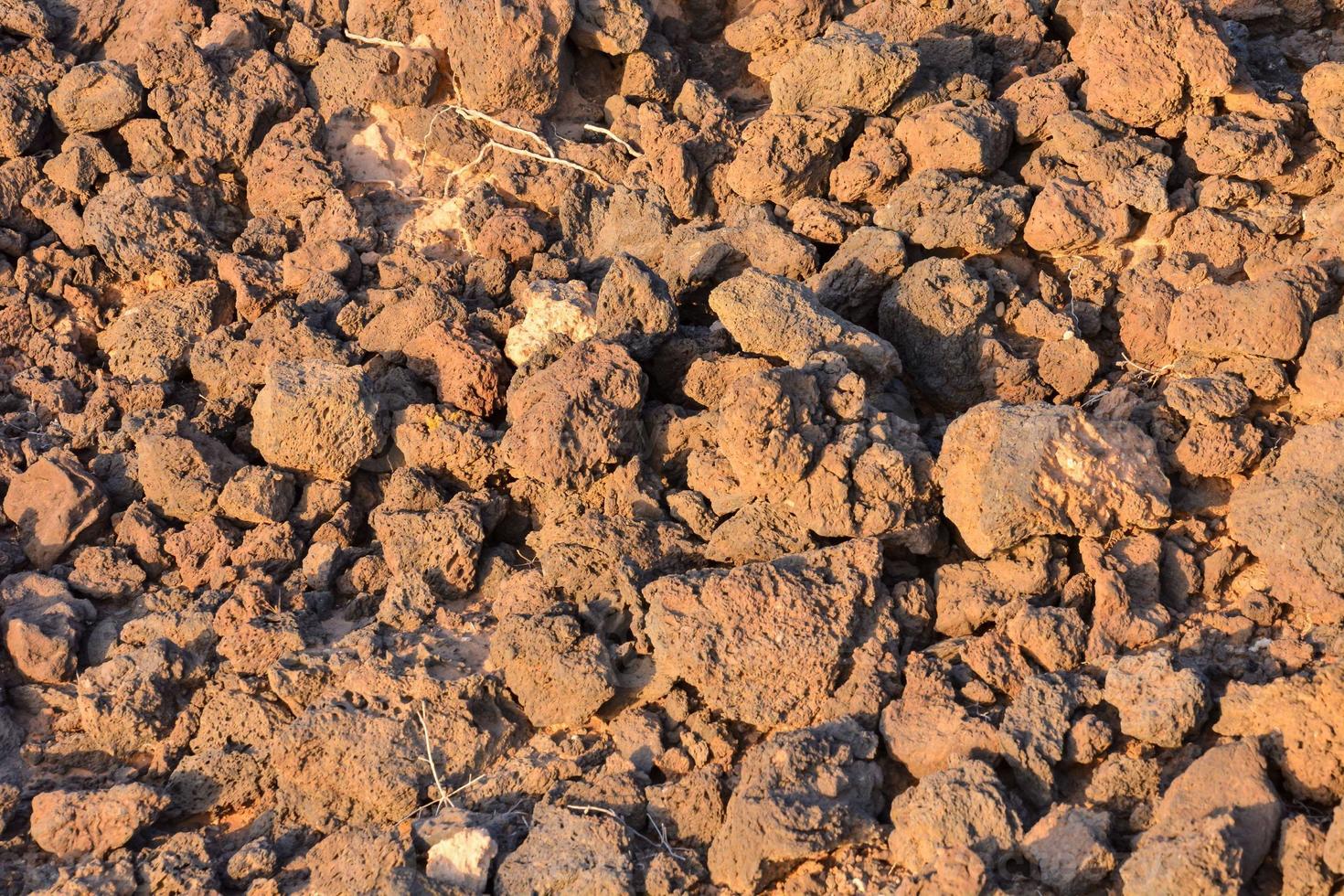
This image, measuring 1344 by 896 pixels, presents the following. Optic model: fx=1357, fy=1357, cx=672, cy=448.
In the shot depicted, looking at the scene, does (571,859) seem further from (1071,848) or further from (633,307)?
(633,307)

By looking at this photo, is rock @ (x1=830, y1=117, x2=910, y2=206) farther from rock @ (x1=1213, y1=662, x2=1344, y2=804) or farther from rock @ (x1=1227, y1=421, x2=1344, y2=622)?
rock @ (x1=1213, y1=662, x2=1344, y2=804)

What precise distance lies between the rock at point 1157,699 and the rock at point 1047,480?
540 millimetres

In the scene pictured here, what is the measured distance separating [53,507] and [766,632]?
8.89ft

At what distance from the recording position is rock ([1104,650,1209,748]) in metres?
3.65

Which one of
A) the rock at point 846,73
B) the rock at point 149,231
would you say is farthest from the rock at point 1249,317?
the rock at point 149,231

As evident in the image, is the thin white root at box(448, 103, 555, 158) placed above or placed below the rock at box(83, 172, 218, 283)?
above

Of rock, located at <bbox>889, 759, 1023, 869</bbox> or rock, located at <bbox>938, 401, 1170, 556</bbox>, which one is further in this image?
rock, located at <bbox>938, 401, 1170, 556</bbox>

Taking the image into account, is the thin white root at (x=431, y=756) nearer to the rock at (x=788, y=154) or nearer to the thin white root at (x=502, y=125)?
the rock at (x=788, y=154)

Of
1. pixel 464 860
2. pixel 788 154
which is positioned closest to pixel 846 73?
pixel 788 154

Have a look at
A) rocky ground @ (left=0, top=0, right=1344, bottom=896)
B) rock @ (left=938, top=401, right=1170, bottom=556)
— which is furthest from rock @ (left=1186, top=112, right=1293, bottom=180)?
rock @ (left=938, top=401, right=1170, bottom=556)

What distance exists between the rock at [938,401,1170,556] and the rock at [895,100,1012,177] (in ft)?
5.11

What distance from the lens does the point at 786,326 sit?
4793 mm

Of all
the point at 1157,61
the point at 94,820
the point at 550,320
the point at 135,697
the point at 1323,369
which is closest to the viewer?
the point at 94,820

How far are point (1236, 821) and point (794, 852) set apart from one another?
109cm
